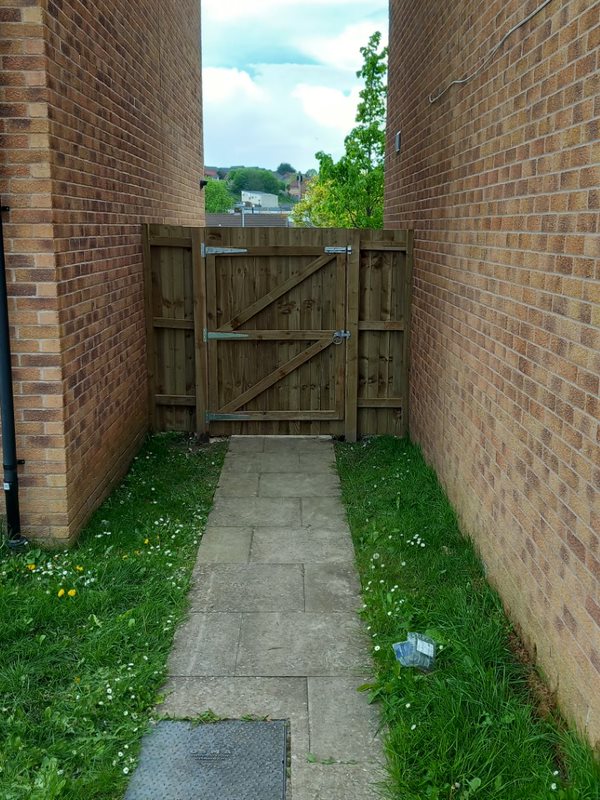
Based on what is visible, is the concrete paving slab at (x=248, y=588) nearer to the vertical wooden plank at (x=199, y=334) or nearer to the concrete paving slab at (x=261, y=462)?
the concrete paving slab at (x=261, y=462)

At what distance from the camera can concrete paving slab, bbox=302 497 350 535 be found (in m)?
5.73

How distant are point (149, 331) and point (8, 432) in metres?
3.24

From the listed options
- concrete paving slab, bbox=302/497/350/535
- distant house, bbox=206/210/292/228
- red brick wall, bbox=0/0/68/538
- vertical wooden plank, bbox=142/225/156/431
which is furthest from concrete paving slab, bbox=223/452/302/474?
distant house, bbox=206/210/292/228

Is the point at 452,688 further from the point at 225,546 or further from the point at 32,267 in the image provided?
the point at 32,267

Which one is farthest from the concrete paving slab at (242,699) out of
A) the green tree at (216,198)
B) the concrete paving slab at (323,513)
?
the green tree at (216,198)

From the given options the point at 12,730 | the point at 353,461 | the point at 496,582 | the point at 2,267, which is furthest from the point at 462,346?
the point at 12,730

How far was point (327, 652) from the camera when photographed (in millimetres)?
3902

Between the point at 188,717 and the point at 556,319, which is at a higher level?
the point at 556,319

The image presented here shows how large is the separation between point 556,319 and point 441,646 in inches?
64.5

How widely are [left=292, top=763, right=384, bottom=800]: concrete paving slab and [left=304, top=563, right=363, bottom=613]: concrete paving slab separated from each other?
1.34 meters

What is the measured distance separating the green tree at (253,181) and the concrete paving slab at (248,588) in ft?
397

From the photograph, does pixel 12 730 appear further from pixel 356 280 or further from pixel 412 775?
pixel 356 280

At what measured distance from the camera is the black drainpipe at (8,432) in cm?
460

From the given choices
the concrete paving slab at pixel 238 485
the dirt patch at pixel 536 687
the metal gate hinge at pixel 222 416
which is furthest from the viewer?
the metal gate hinge at pixel 222 416
